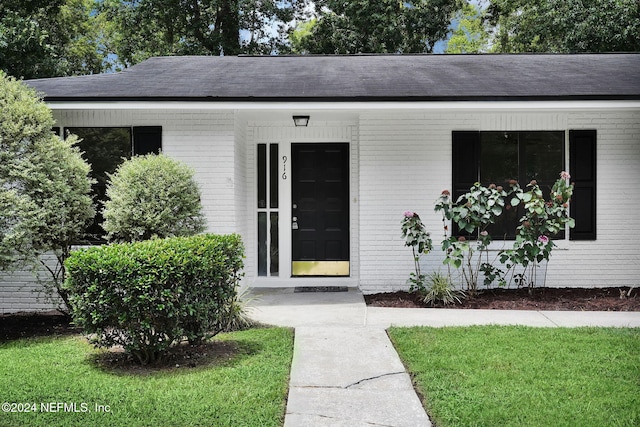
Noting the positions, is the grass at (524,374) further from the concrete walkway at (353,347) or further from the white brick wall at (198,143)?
the white brick wall at (198,143)

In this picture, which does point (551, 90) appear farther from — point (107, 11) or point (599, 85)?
point (107, 11)

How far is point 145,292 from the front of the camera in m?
4.27

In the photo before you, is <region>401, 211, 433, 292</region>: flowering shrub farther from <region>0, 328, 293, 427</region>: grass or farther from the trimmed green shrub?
the trimmed green shrub

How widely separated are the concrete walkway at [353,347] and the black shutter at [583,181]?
1.72 m

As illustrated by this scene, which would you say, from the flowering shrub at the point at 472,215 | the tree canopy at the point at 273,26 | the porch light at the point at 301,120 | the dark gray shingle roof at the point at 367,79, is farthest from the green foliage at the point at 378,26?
the flowering shrub at the point at 472,215

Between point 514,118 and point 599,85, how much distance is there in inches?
45.7

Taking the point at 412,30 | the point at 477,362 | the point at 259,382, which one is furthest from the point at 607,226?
the point at 412,30

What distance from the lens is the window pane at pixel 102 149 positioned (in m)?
7.68

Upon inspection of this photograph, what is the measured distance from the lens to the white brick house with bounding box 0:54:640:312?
7191mm

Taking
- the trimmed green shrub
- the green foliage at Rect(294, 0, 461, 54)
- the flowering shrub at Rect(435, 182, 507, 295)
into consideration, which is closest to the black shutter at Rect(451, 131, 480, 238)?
the flowering shrub at Rect(435, 182, 507, 295)

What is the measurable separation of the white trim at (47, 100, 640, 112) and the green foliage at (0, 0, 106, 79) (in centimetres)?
775

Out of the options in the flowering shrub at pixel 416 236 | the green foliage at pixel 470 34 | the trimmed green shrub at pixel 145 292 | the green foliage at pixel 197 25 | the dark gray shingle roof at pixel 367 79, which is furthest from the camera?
the green foliage at pixel 470 34

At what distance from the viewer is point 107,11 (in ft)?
68.6

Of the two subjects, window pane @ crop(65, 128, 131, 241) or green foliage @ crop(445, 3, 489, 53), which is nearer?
window pane @ crop(65, 128, 131, 241)
